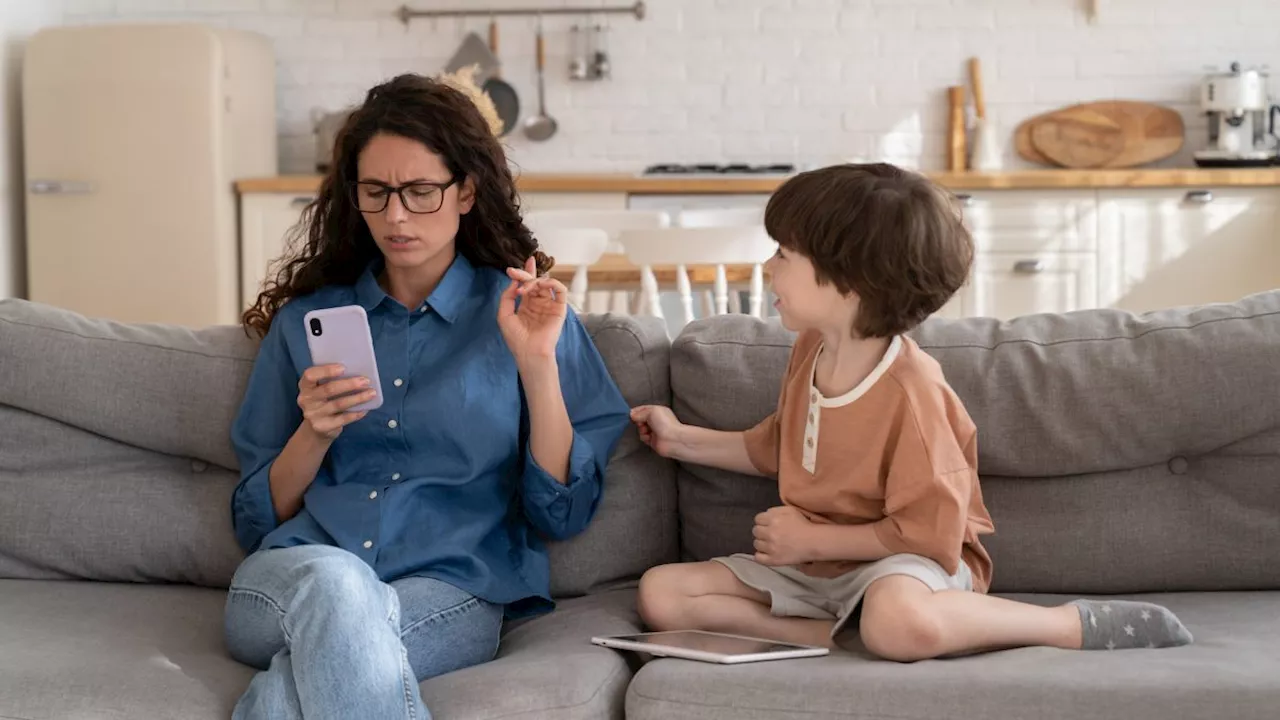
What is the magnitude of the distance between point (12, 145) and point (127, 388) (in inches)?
138

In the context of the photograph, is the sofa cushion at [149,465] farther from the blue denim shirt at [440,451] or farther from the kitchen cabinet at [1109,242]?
the kitchen cabinet at [1109,242]

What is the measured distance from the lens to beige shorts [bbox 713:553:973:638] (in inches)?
70.0

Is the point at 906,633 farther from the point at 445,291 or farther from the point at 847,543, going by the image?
the point at 445,291

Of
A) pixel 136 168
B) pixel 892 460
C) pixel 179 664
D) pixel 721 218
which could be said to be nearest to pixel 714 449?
pixel 892 460

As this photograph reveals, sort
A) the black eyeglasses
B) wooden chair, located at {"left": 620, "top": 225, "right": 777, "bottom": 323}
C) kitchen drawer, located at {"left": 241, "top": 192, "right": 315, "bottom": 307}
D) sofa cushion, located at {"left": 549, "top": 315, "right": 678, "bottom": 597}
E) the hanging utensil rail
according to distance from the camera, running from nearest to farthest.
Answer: the black eyeglasses
sofa cushion, located at {"left": 549, "top": 315, "right": 678, "bottom": 597}
wooden chair, located at {"left": 620, "top": 225, "right": 777, "bottom": 323}
kitchen drawer, located at {"left": 241, "top": 192, "right": 315, "bottom": 307}
the hanging utensil rail

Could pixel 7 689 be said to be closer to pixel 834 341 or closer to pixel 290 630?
pixel 290 630

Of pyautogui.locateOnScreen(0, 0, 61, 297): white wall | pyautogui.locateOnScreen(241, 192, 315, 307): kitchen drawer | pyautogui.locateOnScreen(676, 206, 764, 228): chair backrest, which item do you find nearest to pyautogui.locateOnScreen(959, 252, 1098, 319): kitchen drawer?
pyautogui.locateOnScreen(676, 206, 764, 228): chair backrest

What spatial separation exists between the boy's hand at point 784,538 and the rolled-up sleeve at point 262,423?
0.67m

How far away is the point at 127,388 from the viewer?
2.14m

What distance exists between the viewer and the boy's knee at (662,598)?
1893 millimetres

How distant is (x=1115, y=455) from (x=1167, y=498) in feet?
0.32

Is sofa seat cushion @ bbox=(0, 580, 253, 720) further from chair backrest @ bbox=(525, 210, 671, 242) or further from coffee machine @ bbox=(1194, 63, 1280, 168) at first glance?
coffee machine @ bbox=(1194, 63, 1280, 168)

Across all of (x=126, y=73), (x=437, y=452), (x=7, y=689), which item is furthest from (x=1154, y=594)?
(x=126, y=73)

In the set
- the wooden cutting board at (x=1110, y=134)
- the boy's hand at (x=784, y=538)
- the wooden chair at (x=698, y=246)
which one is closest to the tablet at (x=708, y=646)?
the boy's hand at (x=784, y=538)
